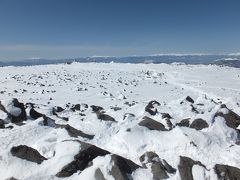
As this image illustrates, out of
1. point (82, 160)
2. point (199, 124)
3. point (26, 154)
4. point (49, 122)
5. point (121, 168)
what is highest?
point (26, 154)

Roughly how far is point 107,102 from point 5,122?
2111 centimetres

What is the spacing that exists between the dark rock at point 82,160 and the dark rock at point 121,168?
3.76ft

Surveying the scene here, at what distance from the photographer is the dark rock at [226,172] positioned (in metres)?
13.2

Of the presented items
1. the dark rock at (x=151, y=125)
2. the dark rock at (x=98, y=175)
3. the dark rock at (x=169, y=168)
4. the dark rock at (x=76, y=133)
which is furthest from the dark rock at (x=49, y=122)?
the dark rock at (x=169, y=168)

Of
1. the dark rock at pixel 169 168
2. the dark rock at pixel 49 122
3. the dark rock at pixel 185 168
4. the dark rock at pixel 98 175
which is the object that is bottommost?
the dark rock at pixel 49 122

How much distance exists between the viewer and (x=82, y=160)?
1452cm

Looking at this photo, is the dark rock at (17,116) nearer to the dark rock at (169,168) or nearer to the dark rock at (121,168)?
the dark rock at (121,168)

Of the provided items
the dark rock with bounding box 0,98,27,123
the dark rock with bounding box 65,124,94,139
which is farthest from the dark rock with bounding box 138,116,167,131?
the dark rock with bounding box 0,98,27,123

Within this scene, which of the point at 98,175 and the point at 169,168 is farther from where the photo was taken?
the point at 169,168

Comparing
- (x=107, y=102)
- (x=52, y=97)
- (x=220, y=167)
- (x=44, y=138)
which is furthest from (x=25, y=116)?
(x=52, y=97)

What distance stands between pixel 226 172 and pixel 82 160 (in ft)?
20.3

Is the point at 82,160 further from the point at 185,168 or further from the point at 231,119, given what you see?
the point at 231,119

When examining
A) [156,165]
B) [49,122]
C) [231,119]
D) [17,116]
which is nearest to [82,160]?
[156,165]

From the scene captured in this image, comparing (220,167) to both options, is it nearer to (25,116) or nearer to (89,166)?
(89,166)
